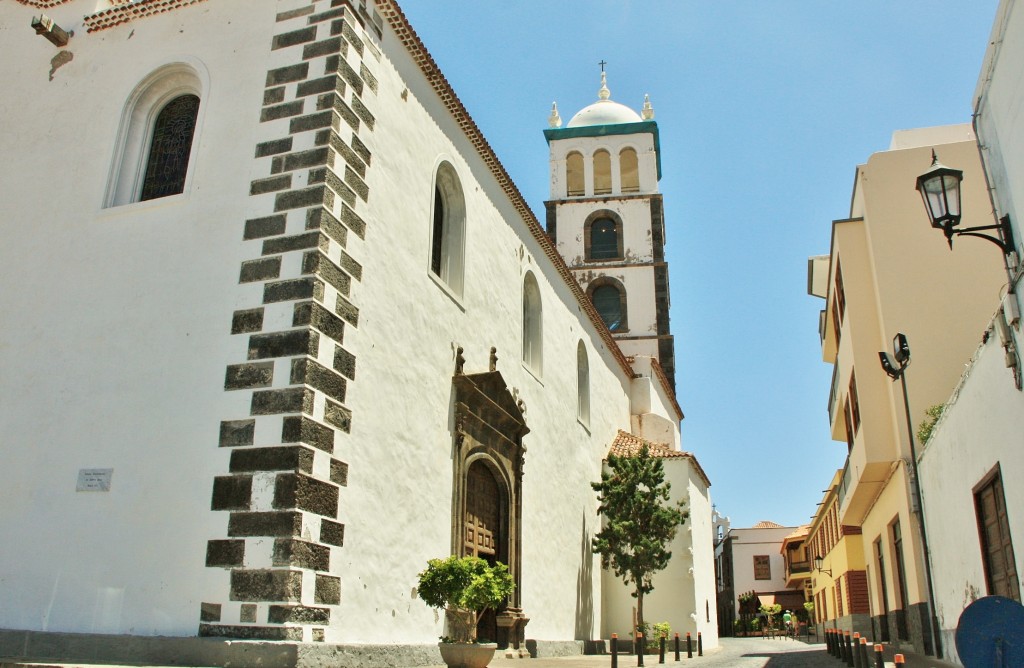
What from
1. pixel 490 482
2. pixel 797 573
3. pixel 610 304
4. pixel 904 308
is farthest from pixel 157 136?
pixel 797 573

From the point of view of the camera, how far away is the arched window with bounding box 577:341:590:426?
1881cm

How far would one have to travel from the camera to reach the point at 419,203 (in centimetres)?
1086

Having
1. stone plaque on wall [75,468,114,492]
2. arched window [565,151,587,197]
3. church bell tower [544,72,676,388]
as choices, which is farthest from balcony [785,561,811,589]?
stone plaque on wall [75,468,114,492]

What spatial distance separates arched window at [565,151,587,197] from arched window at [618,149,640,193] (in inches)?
56.3

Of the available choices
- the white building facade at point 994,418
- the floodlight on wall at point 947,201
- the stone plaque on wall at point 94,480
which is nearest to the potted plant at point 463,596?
the stone plaque on wall at point 94,480

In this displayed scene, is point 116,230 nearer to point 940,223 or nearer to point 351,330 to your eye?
point 351,330

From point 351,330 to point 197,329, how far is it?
57.1 inches

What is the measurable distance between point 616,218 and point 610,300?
10.3 feet

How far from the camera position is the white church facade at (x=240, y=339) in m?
7.48

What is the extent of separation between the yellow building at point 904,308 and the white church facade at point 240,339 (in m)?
5.67

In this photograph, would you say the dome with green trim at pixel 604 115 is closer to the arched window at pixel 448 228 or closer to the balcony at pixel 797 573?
the arched window at pixel 448 228

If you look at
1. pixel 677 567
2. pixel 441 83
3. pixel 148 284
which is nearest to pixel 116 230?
pixel 148 284

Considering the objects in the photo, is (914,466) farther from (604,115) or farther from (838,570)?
(604,115)

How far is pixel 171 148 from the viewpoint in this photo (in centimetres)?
983
